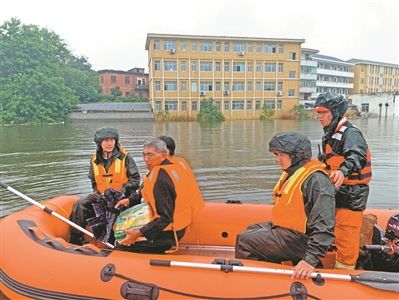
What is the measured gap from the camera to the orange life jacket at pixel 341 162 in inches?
98.1

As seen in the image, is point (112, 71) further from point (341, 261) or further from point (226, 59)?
point (341, 261)

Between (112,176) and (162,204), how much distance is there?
1.28m

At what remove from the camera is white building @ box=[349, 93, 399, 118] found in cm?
4131

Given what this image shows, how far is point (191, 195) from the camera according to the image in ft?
9.09

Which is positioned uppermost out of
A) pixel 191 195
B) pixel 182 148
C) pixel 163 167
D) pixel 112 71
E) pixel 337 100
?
pixel 112 71

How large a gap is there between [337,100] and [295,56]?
130 feet

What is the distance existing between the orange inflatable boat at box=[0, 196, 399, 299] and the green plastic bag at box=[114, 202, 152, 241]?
0.23 m

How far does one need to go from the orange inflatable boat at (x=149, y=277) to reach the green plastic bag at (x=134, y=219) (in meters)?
0.23

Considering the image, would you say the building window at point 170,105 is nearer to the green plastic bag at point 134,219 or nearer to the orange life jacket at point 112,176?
the orange life jacket at point 112,176

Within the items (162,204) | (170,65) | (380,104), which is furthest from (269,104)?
(162,204)

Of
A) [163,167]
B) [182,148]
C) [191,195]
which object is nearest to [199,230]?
[191,195]

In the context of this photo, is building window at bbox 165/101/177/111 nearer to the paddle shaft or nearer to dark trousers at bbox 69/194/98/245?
dark trousers at bbox 69/194/98/245

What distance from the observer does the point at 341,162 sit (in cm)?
256

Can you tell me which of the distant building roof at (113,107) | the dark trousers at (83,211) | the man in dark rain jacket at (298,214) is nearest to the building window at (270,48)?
the distant building roof at (113,107)
